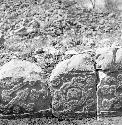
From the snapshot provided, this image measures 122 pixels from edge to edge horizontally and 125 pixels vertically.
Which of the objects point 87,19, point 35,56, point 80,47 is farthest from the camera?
point 87,19

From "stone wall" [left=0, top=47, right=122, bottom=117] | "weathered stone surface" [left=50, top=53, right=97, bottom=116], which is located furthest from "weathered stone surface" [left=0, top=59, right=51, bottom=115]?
"weathered stone surface" [left=50, top=53, right=97, bottom=116]

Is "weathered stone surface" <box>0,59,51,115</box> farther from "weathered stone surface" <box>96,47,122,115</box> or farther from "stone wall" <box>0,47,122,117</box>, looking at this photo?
"weathered stone surface" <box>96,47,122,115</box>

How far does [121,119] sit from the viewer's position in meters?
3.70

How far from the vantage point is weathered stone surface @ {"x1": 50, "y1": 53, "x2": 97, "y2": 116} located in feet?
11.8

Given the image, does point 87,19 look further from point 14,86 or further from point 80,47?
point 14,86

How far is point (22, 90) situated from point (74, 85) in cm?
59

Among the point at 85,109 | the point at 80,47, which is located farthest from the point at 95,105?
the point at 80,47

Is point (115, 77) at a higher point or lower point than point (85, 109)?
higher

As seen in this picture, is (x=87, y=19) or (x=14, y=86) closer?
(x=14, y=86)

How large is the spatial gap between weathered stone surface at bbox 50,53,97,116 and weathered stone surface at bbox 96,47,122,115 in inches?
3.2

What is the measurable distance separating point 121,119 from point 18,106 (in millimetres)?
1194

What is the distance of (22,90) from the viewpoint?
11.9ft

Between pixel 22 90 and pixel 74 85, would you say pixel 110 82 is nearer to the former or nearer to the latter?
pixel 74 85

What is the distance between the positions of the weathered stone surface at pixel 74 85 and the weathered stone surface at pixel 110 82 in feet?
0.27
